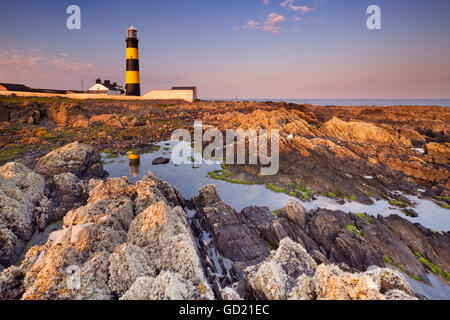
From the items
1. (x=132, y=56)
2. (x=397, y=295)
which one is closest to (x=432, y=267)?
(x=397, y=295)

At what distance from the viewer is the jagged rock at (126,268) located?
6551 mm

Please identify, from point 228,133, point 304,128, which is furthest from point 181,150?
point 304,128

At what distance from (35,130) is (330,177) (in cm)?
4624

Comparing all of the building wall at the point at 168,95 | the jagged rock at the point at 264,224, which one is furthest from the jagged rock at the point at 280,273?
the building wall at the point at 168,95

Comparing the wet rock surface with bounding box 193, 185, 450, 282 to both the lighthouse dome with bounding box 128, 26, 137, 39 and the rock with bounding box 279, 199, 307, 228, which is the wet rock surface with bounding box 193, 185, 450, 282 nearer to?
the rock with bounding box 279, 199, 307, 228

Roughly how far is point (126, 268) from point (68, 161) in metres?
17.6

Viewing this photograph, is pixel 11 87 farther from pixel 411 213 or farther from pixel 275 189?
pixel 411 213

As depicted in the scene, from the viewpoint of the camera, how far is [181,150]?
33875 millimetres

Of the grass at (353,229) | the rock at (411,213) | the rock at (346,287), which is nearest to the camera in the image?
the rock at (346,287)

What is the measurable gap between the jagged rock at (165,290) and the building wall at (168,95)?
264 ft

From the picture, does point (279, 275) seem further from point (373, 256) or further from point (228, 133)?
point (228, 133)

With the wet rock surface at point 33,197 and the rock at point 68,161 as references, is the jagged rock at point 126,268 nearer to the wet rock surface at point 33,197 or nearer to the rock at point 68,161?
the wet rock surface at point 33,197

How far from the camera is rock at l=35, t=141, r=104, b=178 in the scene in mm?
18031

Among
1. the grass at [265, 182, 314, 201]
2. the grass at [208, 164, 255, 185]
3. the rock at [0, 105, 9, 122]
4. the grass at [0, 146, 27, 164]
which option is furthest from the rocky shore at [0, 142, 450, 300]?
the rock at [0, 105, 9, 122]
